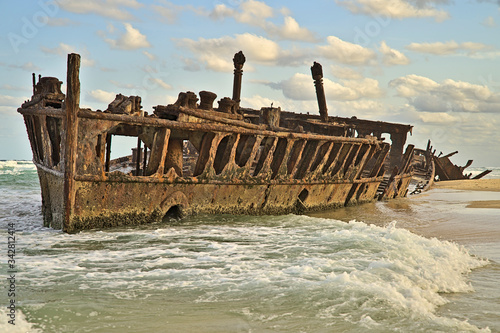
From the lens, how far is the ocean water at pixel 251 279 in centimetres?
389

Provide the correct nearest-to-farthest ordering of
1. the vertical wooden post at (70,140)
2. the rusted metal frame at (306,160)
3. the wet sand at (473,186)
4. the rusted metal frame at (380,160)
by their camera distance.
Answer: the vertical wooden post at (70,140) → the rusted metal frame at (306,160) → the rusted metal frame at (380,160) → the wet sand at (473,186)

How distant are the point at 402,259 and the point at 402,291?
1433mm

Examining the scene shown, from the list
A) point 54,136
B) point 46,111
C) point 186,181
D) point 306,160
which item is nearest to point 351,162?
point 306,160

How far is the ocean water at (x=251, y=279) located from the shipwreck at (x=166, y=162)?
43 cm

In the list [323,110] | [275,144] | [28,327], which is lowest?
[28,327]

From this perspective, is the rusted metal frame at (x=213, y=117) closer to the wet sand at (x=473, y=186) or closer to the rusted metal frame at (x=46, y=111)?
the rusted metal frame at (x=46, y=111)

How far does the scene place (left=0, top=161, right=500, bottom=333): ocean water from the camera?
3.89 meters

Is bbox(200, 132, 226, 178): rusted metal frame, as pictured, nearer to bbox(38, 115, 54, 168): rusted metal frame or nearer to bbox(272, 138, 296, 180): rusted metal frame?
bbox(272, 138, 296, 180): rusted metal frame

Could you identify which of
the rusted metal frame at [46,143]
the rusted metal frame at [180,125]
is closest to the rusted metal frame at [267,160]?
the rusted metal frame at [180,125]

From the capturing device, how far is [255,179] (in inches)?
374

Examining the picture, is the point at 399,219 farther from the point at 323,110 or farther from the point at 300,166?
the point at 323,110

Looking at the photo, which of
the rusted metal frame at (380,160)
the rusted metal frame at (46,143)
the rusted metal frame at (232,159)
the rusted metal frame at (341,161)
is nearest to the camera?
the rusted metal frame at (46,143)

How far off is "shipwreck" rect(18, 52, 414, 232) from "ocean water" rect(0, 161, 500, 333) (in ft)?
1.40

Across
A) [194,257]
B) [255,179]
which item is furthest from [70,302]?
[255,179]
